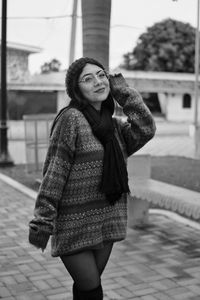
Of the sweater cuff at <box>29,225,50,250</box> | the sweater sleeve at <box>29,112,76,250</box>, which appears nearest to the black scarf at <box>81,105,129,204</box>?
the sweater sleeve at <box>29,112,76,250</box>

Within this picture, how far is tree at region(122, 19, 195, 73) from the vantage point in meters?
46.7

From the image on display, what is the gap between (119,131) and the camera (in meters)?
2.90

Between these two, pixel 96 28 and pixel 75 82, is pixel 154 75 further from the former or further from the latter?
pixel 75 82

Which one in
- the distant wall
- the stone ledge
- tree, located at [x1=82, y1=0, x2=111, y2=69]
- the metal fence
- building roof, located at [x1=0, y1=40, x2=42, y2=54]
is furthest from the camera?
building roof, located at [x1=0, y1=40, x2=42, y2=54]

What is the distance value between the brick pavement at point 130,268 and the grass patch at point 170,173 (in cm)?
289

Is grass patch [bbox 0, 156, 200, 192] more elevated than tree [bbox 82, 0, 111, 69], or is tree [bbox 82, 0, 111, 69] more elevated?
tree [bbox 82, 0, 111, 69]

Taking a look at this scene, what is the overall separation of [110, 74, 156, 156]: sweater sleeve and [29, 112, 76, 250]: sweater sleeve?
38 centimetres

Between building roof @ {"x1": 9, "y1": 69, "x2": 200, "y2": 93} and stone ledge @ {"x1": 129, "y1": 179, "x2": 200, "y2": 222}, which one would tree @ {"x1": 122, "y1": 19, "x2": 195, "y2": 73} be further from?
stone ledge @ {"x1": 129, "y1": 179, "x2": 200, "y2": 222}

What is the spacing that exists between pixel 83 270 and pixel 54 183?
1.51 ft

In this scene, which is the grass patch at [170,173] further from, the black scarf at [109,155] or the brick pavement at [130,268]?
the black scarf at [109,155]

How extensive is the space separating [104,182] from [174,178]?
7.54 m

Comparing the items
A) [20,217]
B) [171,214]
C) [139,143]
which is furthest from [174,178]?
[139,143]

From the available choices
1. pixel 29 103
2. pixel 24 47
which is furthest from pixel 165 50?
pixel 29 103

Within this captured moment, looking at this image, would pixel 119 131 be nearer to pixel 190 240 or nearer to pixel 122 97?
pixel 122 97
